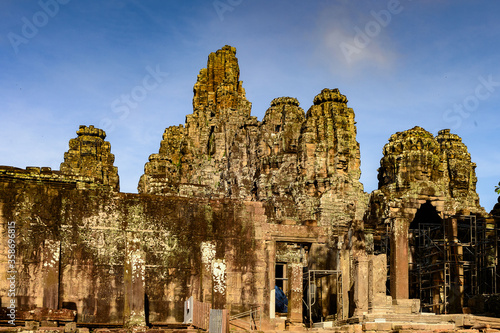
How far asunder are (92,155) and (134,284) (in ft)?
151

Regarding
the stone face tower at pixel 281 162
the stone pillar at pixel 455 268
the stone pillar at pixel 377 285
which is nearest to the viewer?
the stone pillar at pixel 377 285

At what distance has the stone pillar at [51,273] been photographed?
30703 millimetres

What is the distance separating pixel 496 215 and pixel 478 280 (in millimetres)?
7104

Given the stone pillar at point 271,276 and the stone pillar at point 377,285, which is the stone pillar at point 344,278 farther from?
the stone pillar at point 271,276

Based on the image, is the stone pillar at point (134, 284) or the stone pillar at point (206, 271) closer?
the stone pillar at point (134, 284)

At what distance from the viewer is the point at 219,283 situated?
3322 centimetres

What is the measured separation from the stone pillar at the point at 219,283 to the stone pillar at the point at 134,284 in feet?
12.4

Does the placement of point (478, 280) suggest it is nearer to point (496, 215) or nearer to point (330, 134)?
point (496, 215)

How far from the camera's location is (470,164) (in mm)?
70875

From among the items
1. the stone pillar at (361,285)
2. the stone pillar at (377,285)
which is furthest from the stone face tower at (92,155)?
the stone pillar at (377,285)

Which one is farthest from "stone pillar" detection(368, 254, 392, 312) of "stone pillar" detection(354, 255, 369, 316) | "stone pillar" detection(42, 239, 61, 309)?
"stone pillar" detection(42, 239, 61, 309)

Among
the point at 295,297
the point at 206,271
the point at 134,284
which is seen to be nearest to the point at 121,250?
the point at 134,284

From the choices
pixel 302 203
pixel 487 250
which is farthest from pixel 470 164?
pixel 487 250

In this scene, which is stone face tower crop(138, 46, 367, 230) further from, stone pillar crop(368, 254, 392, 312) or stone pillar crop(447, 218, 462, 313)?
stone pillar crop(447, 218, 462, 313)
